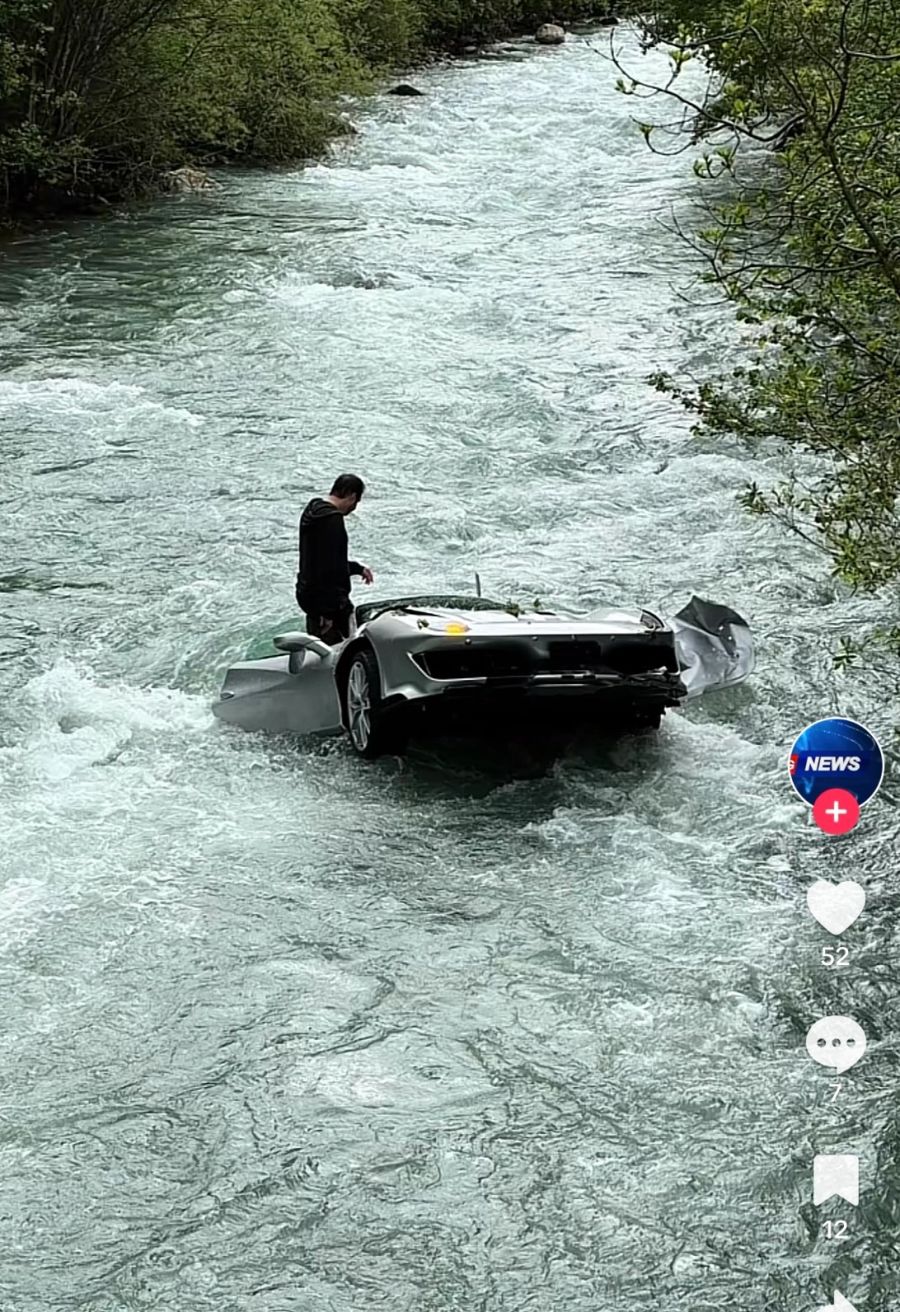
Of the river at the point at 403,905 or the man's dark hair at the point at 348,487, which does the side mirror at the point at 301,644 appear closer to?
the river at the point at 403,905

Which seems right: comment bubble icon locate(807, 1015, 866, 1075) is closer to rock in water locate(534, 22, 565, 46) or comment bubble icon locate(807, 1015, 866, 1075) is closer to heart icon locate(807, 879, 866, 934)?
heart icon locate(807, 879, 866, 934)

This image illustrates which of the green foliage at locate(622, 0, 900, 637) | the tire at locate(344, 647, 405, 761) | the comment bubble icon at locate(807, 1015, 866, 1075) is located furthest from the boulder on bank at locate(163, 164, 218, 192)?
the comment bubble icon at locate(807, 1015, 866, 1075)

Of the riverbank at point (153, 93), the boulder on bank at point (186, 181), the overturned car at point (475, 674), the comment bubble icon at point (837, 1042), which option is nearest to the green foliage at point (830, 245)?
the overturned car at point (475, 674)

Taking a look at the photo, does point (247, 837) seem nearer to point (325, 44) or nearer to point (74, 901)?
point (74, 901)

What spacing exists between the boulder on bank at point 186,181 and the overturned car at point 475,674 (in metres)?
17.3

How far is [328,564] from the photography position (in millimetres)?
10719

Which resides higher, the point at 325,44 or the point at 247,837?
the point at 325,44

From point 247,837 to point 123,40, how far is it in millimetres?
18021

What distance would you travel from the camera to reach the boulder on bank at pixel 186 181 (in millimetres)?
26203

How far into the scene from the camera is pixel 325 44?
97.3 feet

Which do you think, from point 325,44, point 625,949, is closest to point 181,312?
point 325,44

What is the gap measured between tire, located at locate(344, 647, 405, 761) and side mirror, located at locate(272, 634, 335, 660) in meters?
0.28

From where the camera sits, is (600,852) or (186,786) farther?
(186,786)

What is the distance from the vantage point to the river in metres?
6.42
